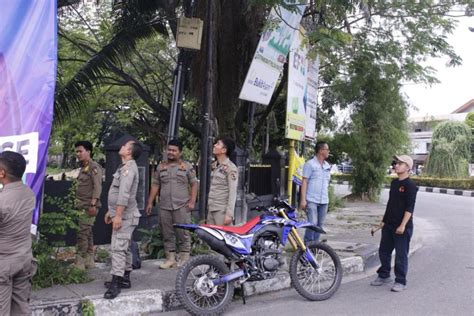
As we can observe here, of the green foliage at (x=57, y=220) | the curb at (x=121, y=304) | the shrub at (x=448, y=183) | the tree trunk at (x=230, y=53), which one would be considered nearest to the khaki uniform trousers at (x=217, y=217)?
the curb at (x=121, y=304)

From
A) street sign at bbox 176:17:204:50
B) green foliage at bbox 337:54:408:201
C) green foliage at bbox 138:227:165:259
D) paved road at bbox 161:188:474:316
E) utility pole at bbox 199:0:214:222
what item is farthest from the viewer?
green foliage at bbox 337:54:408:201

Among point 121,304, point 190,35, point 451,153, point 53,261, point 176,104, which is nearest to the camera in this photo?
point 121,304

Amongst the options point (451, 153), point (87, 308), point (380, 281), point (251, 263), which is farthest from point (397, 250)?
point (451, 153)

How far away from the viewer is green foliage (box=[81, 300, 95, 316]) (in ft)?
15.6

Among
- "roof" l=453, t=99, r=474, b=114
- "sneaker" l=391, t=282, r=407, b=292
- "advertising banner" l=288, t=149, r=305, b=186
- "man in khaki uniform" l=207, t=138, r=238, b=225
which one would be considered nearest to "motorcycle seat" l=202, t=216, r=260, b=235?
"man in khaki uniform" l=207, t=138, r=238, b=225

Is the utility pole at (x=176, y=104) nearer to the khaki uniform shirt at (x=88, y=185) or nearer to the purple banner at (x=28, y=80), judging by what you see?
the khaki uniform shirt at (x=88, y=185)

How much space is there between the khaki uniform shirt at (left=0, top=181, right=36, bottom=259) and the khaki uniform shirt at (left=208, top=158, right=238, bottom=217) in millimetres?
2574

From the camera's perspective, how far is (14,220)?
3613 millimetres

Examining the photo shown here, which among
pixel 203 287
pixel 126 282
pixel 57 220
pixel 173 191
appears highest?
pixel 173 191

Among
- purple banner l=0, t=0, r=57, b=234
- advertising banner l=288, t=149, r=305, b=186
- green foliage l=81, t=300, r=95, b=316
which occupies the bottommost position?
green foliage l=81, t=300, r=95, b=316

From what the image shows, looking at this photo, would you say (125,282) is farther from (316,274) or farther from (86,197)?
(316,274)

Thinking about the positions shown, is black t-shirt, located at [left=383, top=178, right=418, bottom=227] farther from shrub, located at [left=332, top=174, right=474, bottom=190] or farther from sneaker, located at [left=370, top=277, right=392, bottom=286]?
shrub, located at [left=332, top=174, right=474, bottom=190]

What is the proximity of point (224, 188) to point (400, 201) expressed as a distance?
2.12 meters

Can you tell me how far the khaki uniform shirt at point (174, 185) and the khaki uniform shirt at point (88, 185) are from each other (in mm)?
777
